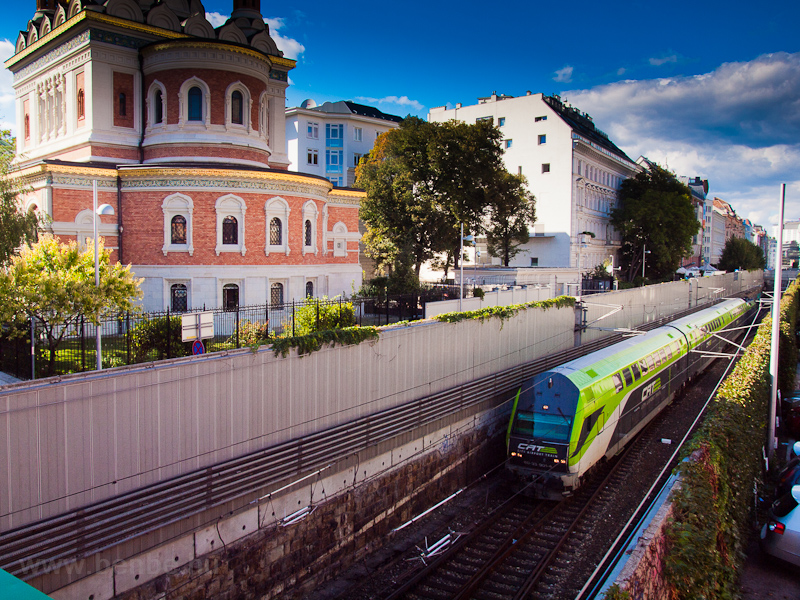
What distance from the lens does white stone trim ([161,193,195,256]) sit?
2881 cm

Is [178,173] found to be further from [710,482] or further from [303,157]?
[303,157]

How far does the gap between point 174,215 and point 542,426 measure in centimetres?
2193

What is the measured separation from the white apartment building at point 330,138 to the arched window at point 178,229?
4016 centimetres

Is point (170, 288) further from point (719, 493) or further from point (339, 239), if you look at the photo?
point (719, 493)

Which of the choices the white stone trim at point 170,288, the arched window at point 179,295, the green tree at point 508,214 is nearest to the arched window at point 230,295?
the white stone trim at point 170,288

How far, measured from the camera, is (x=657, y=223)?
6350 centimetres

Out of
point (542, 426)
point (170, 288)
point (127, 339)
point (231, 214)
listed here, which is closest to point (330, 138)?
point (231, 214)

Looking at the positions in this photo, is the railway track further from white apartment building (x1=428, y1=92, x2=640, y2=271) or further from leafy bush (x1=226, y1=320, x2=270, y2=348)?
white apartment building (x1=428, y1=92, x2=640, y2=271)

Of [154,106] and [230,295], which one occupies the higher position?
[154,106]

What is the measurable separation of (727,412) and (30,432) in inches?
527

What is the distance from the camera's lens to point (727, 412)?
13078mm

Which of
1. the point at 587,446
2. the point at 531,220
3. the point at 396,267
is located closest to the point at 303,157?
the point at 531,220

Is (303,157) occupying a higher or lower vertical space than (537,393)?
higher

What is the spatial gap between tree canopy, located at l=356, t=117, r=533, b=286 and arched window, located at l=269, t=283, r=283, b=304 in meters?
9.64
